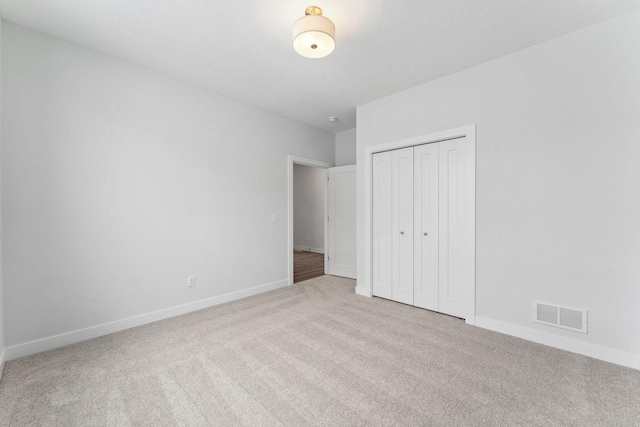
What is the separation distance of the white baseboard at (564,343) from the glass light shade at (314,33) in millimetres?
2945

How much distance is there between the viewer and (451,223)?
3.07m

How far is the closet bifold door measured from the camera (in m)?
3.20

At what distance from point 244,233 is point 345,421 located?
272 cm

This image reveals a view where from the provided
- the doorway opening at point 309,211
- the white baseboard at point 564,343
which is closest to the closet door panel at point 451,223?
the white baseboard at point 564,343

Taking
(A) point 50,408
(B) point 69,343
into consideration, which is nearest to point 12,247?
(B) point 69,343

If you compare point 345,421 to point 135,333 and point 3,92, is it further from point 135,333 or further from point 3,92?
point 3,92

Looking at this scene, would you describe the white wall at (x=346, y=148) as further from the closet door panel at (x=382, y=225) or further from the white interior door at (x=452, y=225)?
the white interior door at (x=452, y=225)

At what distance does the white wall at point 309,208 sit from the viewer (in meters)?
7.86

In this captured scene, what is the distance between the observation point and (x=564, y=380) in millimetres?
1919

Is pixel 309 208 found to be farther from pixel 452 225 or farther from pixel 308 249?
pixel 452 225

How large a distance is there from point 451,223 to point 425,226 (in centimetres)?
30

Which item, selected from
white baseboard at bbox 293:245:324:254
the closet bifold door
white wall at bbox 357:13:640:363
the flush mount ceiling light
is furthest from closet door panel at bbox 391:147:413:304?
white baseboard at bbox 293:245:324:254

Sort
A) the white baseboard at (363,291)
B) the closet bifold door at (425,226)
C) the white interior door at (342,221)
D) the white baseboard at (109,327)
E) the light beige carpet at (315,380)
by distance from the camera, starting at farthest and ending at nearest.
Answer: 1. the white interior door at (342,221)
2. the white baseboard at (363,291)
3. the closet bifold door at (425,226)
4. the white baseboard at (109,327)
5. the light beige carpet at (315,380)

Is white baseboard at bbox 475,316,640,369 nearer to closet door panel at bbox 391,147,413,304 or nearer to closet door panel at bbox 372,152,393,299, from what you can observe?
closet door panel at bbox 391,147,413,304
